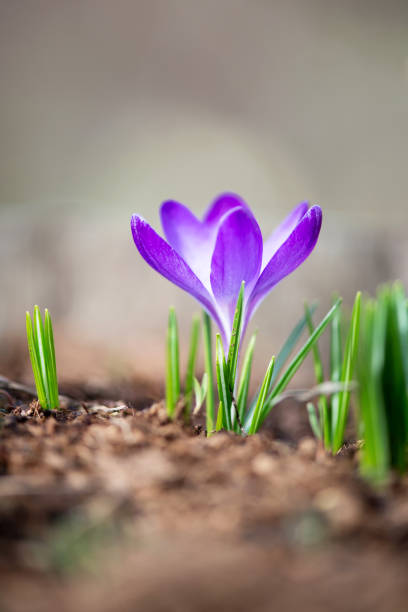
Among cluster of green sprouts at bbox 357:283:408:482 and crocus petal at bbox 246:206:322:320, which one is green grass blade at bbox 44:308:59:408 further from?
cluster of green sprouts at bbox 357:283:408:482

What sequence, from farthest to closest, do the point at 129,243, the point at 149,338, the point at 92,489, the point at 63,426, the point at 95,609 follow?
the point at 129,243, the point at 149,338, the point at 63,426, the point at 92,489, the point at 95,609

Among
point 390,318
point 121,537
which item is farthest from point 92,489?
point 390,318

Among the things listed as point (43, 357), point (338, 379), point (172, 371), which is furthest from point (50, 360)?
point (338, 379)

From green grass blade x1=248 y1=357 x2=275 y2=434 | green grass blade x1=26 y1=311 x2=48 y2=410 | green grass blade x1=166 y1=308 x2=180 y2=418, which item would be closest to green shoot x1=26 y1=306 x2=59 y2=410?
green grass blade x1=26 y1=311 x2=48 y2=410

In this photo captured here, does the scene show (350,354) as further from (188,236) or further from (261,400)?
(188,236)

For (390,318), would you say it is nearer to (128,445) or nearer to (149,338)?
(128,445)

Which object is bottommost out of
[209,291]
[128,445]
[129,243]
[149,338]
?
[128,445]

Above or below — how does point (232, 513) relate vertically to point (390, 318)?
below
